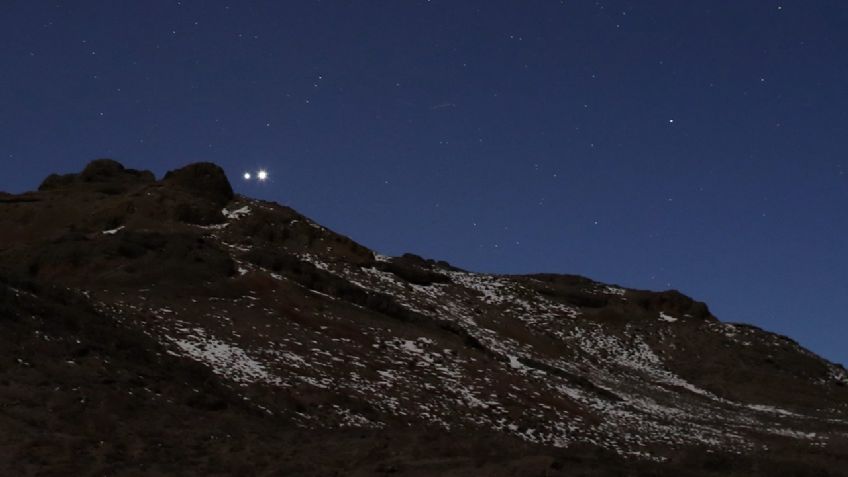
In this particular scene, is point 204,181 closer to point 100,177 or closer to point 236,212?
point 236,212

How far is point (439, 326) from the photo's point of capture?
37281 mm

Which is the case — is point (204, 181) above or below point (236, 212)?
above

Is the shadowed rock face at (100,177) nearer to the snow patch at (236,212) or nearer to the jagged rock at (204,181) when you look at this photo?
the jagged rock at (204,181)

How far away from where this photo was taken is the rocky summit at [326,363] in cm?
1452

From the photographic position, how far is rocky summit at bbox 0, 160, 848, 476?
1452 cm

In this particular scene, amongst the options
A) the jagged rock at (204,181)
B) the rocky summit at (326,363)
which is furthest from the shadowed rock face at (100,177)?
the jagged rock at (204,181)

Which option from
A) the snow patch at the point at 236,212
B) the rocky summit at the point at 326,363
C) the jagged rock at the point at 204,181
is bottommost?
the rocky summit at the point at 326,363

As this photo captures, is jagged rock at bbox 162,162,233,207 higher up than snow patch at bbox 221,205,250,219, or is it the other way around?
jagged rock at bbox 162,162,233,207

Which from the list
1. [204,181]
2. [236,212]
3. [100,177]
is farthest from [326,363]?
[100,177]

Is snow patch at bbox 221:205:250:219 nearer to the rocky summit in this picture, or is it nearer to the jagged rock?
the rocky summit

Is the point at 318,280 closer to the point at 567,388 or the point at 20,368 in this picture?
the point at 567,388

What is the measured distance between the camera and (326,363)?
84.5 ft

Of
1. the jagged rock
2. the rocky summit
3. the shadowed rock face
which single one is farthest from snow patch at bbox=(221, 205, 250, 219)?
the shadowed rock face

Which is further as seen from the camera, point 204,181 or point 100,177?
point 100,177
